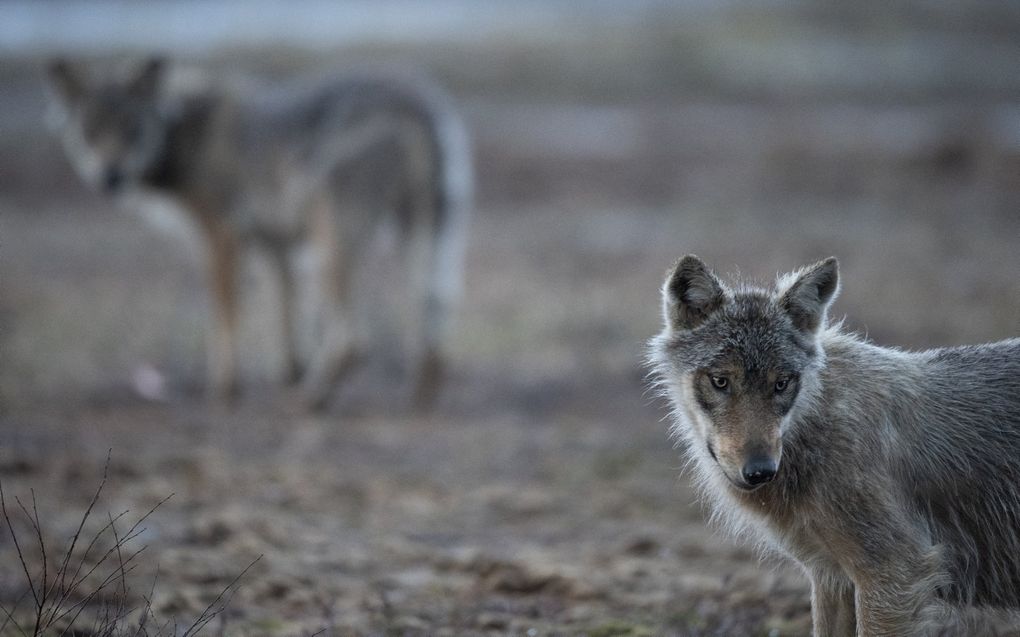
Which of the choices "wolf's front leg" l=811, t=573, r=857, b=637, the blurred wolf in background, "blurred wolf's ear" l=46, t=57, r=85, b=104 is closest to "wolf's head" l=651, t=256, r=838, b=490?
"wolf's front leg" l=811, t=573, r=857, b=637

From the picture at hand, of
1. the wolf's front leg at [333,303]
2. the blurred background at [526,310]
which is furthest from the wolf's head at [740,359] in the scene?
the wolf's front leg at [333,303]

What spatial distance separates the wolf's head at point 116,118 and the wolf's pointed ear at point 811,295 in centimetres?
917

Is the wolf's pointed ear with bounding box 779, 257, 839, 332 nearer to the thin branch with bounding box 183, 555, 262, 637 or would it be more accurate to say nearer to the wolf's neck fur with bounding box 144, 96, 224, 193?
the thin branch with bounding box 183, 555, 262, 637

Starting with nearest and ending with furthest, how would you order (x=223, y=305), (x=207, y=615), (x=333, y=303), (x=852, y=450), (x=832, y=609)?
(x=852, y=450) → (x=832, y=609) → (x=207, y=615) → (x=333, y=303) → (x=223, y=305)

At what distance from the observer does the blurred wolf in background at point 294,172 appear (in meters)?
12.0

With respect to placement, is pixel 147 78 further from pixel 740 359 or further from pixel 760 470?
pixel 760 470

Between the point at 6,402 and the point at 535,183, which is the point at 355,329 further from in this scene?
the point at 535,183

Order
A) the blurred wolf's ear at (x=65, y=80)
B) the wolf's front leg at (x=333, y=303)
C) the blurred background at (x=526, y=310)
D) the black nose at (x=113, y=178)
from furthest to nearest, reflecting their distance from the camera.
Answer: the blurred wolf's ear at (x=65, y=80) < the black nose at (x=113, y=178) < the wolf's front leg at (x=333, y=303) < the blurred background at (x=526, y=310)

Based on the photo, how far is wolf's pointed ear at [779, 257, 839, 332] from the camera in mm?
5414

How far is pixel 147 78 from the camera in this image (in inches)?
504

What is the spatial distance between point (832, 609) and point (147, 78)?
10.0 meters

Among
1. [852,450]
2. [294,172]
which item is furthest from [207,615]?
[294,172]

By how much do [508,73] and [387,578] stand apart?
79.7 feet

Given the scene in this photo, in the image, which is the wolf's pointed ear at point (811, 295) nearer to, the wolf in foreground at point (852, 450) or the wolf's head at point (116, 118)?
the wolf in foreground at point (852, 450)
